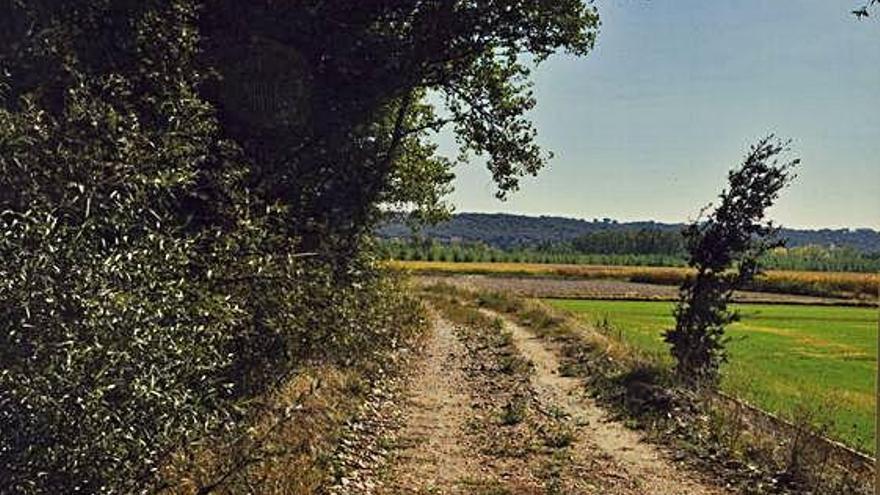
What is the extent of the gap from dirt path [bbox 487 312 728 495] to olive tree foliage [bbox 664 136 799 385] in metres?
2.38

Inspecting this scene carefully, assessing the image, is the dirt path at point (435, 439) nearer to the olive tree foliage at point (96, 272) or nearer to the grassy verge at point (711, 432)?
the grassy verge at point (711, 432)

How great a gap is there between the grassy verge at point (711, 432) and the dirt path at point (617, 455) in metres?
0.33

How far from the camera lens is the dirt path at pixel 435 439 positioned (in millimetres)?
10062

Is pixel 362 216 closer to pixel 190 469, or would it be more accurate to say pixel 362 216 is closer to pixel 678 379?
pixel 678 379

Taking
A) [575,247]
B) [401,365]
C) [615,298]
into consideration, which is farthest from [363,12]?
[575,247]

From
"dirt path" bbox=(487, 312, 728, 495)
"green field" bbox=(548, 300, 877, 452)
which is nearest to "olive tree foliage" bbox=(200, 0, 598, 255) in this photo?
"dirt path" bbox=(487, 312, 728, 495)

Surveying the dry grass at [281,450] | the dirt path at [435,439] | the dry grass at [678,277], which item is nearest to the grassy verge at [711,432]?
the dirt path at [435,439]

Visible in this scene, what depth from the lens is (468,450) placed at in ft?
38.8

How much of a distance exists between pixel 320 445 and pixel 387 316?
634 centimetres

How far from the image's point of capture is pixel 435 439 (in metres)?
12.4

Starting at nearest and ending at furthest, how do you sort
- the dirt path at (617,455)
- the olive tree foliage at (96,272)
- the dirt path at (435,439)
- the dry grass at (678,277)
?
the olive tree foliage at (96,272), the dirt path at (435,439), the dirt path at (617,455), the dry grass at (678,277)

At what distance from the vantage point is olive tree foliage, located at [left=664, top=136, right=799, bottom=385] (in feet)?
56.4

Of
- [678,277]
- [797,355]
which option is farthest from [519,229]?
[797,355]

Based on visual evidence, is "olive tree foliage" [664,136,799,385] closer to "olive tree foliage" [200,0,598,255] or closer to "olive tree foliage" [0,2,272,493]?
"olive tree foliage" [200,0,598,255]
